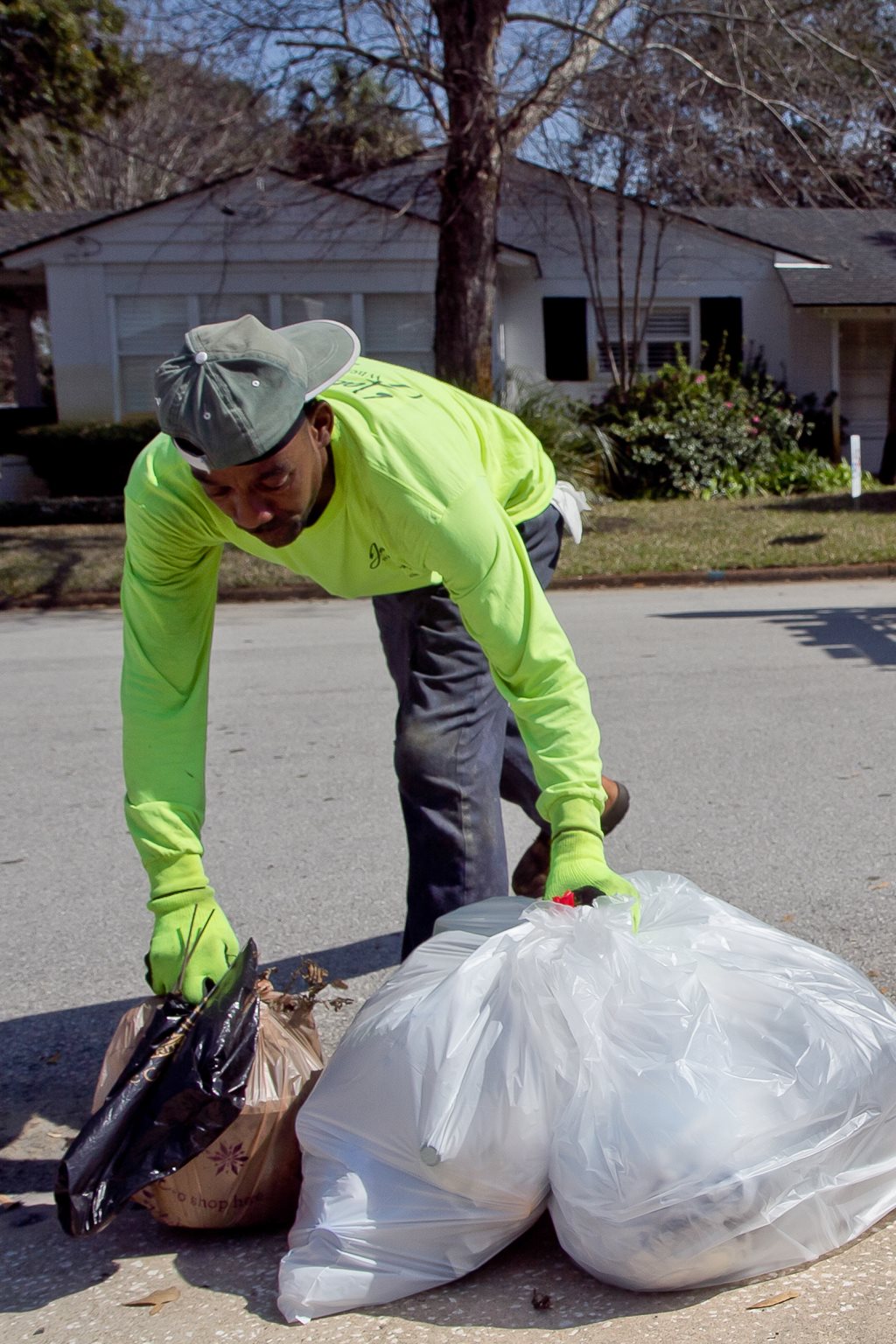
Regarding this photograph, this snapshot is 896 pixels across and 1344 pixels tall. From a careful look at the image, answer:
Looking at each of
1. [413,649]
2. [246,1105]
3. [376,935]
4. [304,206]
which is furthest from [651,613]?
[304,206]

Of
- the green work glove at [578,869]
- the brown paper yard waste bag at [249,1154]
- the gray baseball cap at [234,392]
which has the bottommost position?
the brown paper yard waste bag at [249,1154]

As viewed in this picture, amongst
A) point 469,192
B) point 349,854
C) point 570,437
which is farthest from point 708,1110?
point 570,437

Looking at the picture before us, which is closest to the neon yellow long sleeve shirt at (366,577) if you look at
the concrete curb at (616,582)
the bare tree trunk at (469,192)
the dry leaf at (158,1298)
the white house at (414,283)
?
the dry leaf at (158,1298)

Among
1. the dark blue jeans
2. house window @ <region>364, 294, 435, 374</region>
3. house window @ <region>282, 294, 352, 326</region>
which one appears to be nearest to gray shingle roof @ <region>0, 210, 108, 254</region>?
house window @ <region>282, 294, 352, 326</region>

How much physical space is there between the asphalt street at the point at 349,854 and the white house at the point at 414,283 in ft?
37.6

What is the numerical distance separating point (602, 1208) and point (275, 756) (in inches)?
164

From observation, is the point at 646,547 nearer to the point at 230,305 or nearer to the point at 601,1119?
the point at 230,305

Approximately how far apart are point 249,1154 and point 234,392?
1309 mm

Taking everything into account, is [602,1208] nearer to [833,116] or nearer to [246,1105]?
[246,1105]

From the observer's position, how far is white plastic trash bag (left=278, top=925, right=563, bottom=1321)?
2.11 meters

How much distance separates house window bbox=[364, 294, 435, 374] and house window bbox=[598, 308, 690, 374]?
2.99 meters

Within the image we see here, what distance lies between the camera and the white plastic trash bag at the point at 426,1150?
2.11 m

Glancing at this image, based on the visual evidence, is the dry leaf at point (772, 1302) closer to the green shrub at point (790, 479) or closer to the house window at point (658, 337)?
the green shrub at point (790, 479)

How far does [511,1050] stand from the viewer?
214 centimetres
